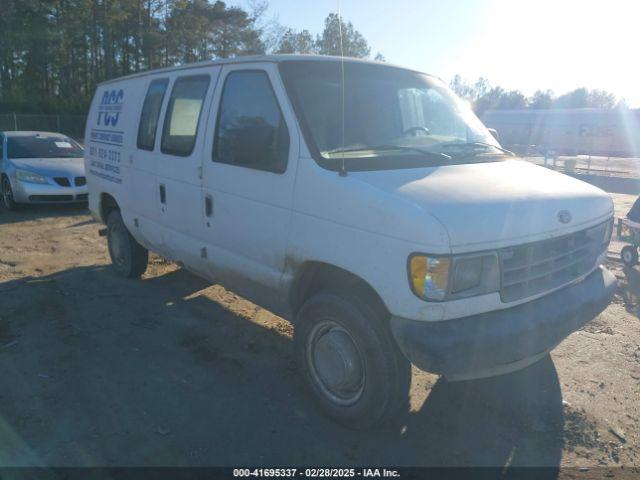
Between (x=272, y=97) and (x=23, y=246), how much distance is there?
590cm

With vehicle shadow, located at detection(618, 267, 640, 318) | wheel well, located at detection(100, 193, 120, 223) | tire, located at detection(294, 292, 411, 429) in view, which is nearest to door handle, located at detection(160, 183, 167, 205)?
wheel well, located at detection(100, 193, 120, 223)

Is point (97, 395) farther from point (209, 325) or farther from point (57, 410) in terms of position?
point (209, 325)

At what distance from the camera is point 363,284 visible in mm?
3270

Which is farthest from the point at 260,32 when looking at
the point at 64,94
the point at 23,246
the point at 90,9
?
the point at 23,246

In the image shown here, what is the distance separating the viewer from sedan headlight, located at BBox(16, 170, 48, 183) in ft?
32.7

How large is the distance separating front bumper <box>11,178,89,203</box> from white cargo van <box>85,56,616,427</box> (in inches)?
248

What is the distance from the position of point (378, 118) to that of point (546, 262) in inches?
60.8

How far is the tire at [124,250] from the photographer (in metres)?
6.15

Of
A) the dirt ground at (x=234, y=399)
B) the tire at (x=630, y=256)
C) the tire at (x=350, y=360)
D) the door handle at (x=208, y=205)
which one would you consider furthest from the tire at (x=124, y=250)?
the tire at (x=630, y=256)

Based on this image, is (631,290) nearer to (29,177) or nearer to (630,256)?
(630,256)

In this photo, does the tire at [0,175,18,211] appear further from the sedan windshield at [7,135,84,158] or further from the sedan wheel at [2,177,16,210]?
the sedan windshield at [7,135,84,158]

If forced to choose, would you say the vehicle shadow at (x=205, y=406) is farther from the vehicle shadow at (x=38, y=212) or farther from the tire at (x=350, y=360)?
the vehicle shadow at (x=38, y=212)

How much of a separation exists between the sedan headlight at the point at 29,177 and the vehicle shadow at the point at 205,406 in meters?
5.68

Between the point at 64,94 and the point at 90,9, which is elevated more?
the point at 90,9
